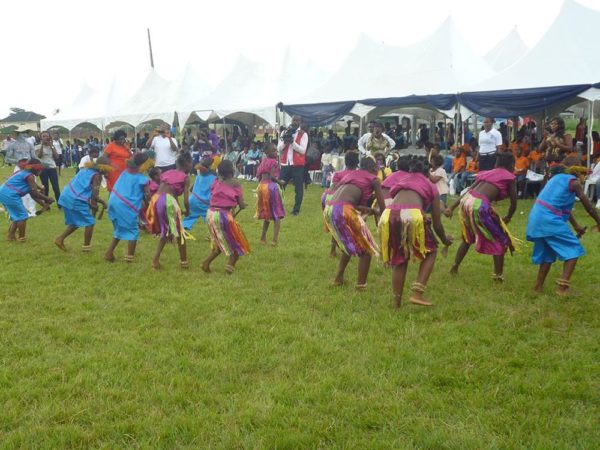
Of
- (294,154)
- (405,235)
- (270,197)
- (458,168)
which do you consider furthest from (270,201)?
(458,168)

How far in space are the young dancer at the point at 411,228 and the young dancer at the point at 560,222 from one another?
3.53 ft

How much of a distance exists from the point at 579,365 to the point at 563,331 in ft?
2.48

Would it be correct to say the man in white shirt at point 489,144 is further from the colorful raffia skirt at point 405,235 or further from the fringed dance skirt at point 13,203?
the fringed dance skirt at point 13,203

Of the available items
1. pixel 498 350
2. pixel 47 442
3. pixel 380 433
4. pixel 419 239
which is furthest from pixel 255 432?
pixel 419 239

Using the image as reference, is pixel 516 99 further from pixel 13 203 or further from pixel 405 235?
pixel 13 203

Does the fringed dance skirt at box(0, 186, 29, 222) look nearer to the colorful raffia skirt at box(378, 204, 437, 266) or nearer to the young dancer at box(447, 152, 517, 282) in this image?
the colorful raffia skirt at box(378, 204, 437, 266)

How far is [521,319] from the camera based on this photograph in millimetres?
5188

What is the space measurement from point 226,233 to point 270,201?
80.9 inches

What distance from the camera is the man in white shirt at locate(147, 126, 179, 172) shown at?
11.8 m

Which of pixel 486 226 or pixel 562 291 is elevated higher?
pixel 486 226

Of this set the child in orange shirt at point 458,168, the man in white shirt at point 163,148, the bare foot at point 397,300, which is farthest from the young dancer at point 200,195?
the child in orange shirt at point 458,168

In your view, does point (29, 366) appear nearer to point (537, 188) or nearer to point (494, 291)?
point (494, 291)

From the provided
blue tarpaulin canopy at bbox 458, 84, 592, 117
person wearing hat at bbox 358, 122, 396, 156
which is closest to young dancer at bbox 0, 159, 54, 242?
person wearing hat at bbox 358, 122, 396, 156

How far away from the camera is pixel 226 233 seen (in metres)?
6.77
